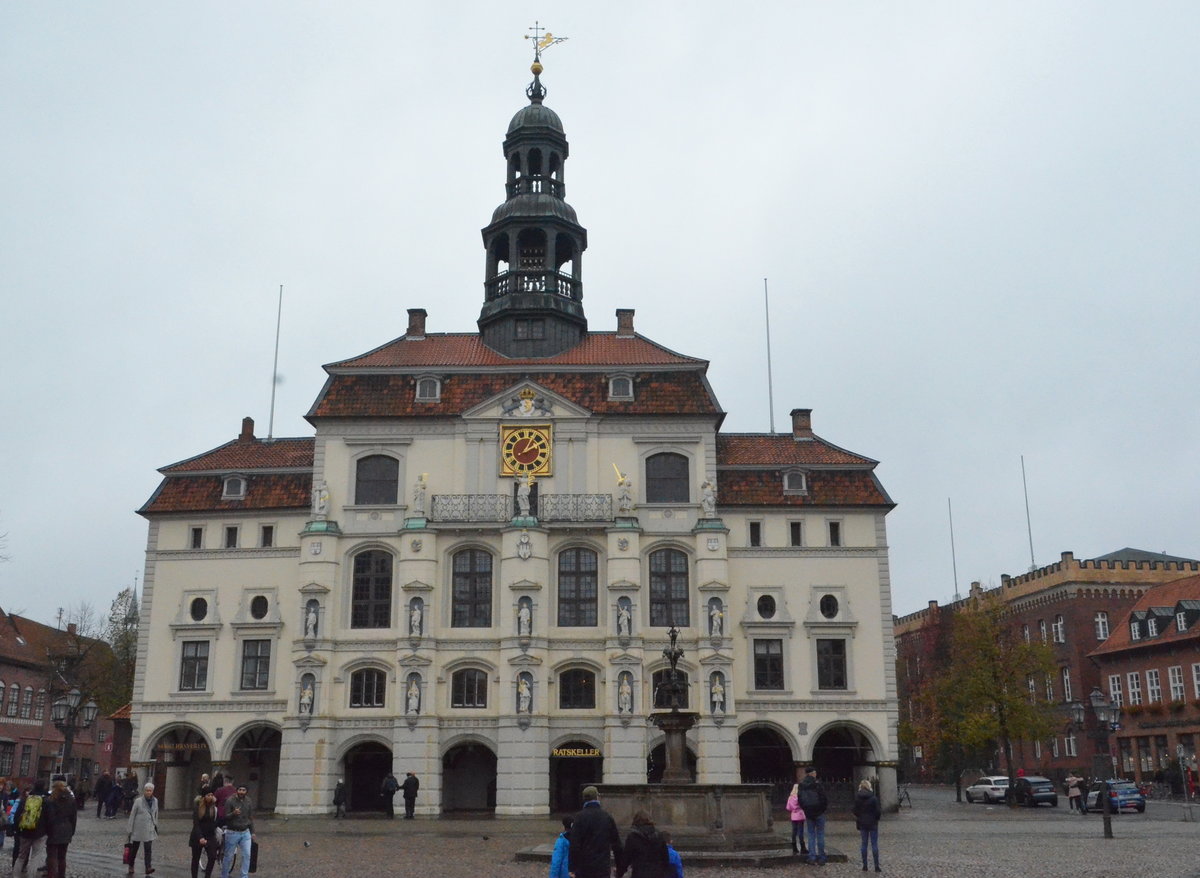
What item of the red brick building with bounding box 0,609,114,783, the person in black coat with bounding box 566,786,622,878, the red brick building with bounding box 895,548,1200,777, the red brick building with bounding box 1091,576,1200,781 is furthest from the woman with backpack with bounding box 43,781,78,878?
the red brick building with bounding box 895,548,1200,777

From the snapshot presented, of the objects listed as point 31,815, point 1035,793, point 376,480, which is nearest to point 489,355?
point 376,480

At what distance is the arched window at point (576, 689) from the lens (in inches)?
1788

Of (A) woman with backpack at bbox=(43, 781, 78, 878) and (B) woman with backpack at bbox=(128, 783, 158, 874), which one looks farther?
(B) woman with backpack at bbox=(128, 783, 158, 874)

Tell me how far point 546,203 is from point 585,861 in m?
41.8

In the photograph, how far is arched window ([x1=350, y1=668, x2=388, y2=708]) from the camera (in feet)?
149

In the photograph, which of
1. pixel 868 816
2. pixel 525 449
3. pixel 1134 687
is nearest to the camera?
pixel 868 816

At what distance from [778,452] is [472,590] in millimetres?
14275

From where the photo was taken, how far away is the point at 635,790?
26375 millimetres

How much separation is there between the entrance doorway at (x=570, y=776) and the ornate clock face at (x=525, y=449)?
11383 mm

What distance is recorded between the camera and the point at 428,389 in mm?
49094

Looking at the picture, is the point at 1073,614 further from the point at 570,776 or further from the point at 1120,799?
the point at 570,776

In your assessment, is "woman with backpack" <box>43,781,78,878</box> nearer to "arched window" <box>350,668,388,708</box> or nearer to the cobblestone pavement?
the cobblestone pavement

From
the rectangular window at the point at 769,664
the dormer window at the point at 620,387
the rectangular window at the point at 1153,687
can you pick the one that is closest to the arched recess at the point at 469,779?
the rectangular window at the point at 769,664

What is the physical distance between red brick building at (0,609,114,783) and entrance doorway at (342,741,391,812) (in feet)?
81.8
